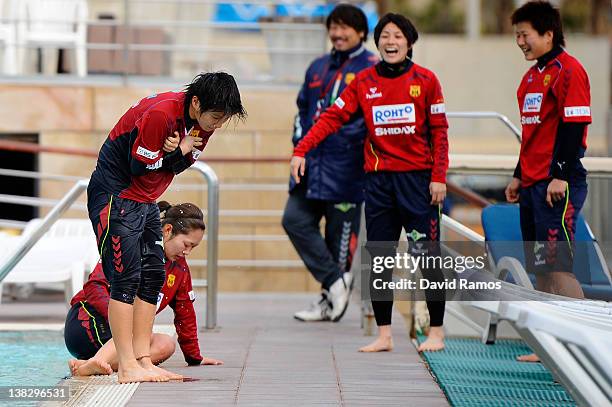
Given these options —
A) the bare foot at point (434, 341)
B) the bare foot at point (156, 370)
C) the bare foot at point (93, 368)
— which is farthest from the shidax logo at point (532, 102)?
the bare foot at point (93, 368)

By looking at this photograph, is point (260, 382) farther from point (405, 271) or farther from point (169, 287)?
point (405, 271)

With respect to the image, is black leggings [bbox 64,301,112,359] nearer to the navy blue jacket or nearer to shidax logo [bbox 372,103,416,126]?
shidax logo [bbox 372,103,416,126]

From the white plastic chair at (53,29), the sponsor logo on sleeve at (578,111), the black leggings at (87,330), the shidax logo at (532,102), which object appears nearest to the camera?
the black leggings at (87,330)

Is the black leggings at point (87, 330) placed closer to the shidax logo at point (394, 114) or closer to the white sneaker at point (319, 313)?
the shidax logo at point (394, 114)

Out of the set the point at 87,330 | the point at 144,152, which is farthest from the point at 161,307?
the point at 144,152

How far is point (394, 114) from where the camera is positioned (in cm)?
725

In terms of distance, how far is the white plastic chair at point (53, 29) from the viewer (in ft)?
42.5

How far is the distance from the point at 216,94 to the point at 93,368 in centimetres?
149

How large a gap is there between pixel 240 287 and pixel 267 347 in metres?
4.65

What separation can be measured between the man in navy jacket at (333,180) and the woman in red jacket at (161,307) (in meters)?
2.24

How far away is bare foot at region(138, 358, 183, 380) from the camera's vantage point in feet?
19.6

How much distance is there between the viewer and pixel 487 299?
4328mm

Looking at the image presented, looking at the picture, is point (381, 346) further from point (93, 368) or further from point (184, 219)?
point (93, 368)

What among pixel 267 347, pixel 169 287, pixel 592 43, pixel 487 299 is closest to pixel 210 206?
pixel 267 347
